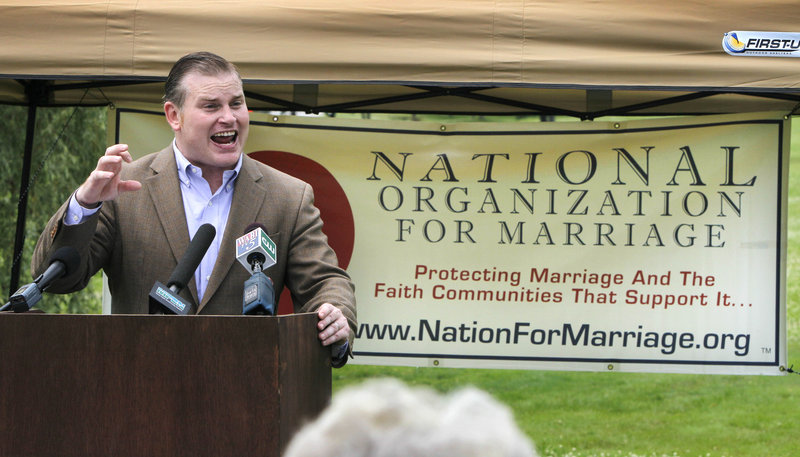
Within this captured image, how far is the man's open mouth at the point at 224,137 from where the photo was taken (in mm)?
3234

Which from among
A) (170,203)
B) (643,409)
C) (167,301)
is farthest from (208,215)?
(643,409)

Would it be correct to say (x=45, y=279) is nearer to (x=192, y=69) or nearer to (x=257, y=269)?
(x=257, y=269)

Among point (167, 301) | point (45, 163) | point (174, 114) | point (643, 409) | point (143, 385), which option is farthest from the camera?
point (643, 409)

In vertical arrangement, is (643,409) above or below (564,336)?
below

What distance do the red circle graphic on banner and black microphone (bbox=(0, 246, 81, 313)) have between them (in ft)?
8.33

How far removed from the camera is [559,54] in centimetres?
409

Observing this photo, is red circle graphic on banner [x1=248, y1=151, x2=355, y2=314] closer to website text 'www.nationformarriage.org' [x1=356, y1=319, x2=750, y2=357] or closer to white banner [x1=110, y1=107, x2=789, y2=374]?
white banner [x1=110, y1=107, x2=789, y2=374]

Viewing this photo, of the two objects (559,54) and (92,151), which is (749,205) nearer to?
(559,54)

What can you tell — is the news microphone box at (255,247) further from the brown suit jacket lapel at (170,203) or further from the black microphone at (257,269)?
the brown suit jacket lapel at (170,203)

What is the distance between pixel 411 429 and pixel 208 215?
2.40 meters

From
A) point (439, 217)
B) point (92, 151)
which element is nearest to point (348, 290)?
point (439, 217)

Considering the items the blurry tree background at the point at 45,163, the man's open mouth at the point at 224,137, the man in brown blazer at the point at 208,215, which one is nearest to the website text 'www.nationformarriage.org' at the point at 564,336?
the man in brown blazer at the point at 208,215

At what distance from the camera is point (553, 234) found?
506 cm

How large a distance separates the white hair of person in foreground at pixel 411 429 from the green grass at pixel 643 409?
6.04m
